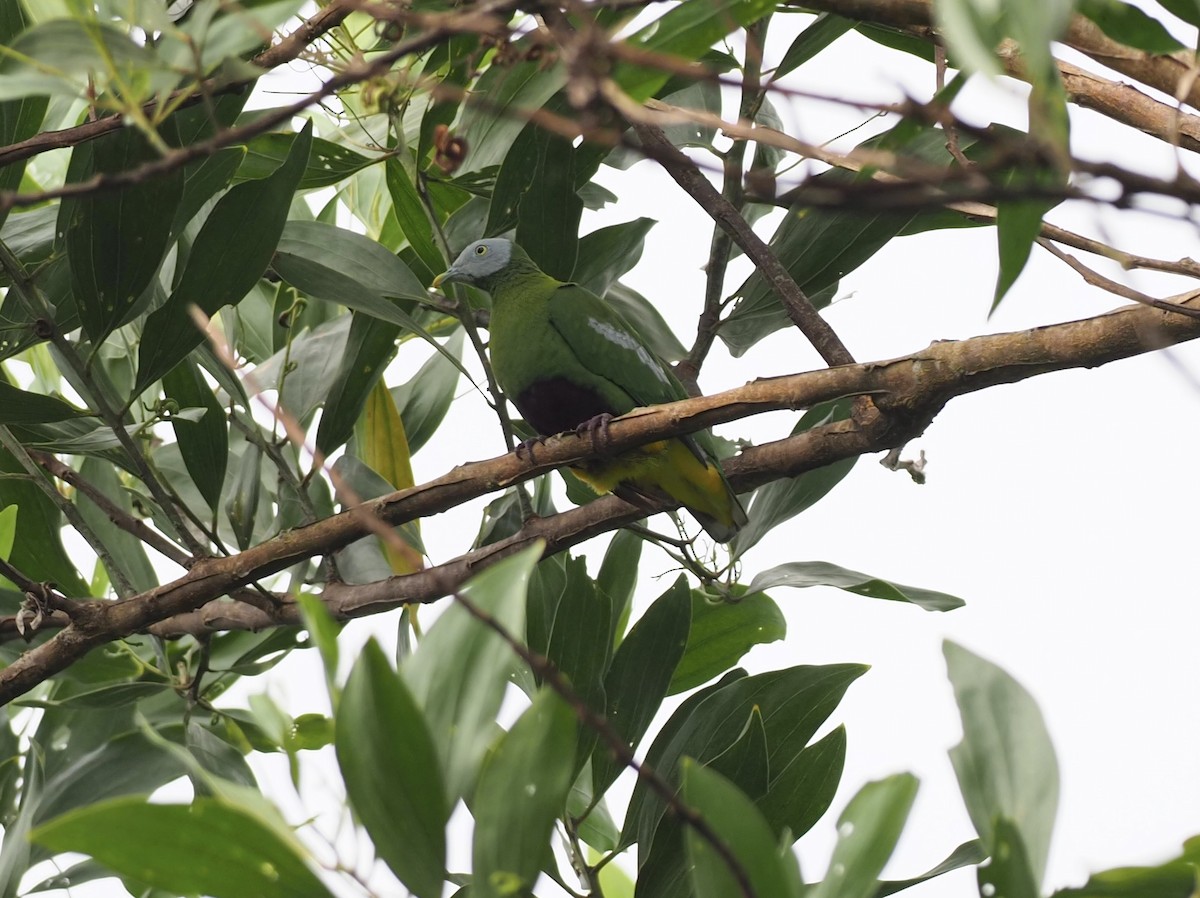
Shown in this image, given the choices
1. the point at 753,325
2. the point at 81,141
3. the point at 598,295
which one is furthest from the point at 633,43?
the point at 598,295

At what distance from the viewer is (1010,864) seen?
2.61 feet

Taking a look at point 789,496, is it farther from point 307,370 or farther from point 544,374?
point 307,370

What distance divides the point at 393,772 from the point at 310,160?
129cm

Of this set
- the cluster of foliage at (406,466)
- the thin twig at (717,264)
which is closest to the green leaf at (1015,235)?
the cluster of foliage at (406,466)

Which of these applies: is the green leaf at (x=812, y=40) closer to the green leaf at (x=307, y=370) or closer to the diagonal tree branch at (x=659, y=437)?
the diagonal tree branch at (x=659, y=437)

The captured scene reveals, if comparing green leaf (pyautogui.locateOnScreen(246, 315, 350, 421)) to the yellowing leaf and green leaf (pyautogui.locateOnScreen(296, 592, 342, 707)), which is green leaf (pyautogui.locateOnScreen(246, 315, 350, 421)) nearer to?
the yellowing leaf

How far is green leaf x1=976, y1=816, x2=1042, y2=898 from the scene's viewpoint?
0.79 meters

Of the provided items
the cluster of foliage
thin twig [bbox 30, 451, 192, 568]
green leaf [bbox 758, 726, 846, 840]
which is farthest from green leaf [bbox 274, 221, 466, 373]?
green leaf [bbox 758, 726, 846, 840]

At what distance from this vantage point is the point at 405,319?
5.63ft

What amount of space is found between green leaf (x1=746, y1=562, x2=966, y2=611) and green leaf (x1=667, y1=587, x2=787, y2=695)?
0.04 metres

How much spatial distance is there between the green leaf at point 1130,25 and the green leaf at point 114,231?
3.40ft

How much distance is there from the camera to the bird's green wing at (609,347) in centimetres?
217

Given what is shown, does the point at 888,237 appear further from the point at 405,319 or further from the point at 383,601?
the point at 383,601

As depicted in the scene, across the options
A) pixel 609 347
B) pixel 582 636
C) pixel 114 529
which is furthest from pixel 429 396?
pixel 582 636
